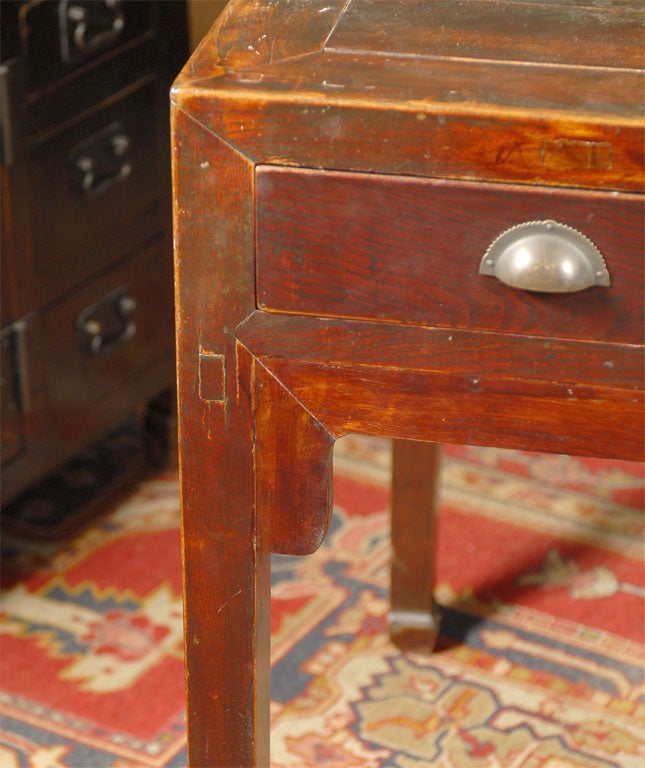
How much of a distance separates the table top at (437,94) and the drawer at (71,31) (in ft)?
2.23

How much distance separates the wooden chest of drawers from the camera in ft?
5.34

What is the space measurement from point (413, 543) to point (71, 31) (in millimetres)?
748

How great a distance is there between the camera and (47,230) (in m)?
1.69

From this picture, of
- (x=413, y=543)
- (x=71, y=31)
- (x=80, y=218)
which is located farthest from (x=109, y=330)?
(x=413, y=543)

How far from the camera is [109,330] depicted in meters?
1.87

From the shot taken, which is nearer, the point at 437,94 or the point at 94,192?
the point at 437,94

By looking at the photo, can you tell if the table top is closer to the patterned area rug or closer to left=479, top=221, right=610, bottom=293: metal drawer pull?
left=479, top=221, right=610, bottom=293: metal drawer pull

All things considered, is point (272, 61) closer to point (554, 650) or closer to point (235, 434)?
point (235, 434)

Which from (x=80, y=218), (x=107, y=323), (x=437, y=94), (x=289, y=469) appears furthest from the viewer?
(x=107, y=323)

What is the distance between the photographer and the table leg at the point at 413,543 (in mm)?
1583

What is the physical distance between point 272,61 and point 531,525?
1131 mm

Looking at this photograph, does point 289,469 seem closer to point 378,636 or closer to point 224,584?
point 224,584

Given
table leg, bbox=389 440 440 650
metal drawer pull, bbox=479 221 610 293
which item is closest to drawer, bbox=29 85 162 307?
table leg, bbox=389 440 440 650

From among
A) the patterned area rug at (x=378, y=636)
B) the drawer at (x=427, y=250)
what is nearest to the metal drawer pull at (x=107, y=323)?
the patterned area rug at (x=378, y=636)
